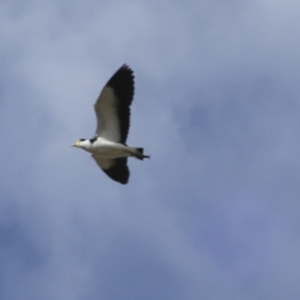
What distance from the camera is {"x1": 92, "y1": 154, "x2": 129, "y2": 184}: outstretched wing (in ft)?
206

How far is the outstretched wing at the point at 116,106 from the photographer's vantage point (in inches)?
2328

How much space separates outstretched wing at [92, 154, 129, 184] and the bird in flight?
3.35 ft

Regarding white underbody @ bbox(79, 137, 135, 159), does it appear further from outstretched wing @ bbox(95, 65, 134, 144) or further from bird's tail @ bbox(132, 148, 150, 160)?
outstretched wing @ bbox(95, 65, 134, 144)

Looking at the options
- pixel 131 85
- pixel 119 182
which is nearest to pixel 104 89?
pixel 131 85

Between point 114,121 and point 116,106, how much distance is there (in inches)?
32.0

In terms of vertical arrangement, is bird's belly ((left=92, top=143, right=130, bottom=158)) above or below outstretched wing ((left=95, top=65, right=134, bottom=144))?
below

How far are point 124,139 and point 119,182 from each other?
9.75 feet

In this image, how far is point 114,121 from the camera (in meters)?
60.1

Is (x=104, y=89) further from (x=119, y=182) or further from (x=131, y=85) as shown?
(x=119, y=182)

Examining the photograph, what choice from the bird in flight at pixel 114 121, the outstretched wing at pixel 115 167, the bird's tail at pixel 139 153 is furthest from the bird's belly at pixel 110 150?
the outstretched wing at pixel 115 167

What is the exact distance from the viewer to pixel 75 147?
2395 inches

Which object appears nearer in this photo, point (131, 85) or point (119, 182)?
point (131, 85)

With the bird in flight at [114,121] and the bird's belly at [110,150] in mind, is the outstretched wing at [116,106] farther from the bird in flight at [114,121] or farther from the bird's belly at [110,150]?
the bird's belly at [110,150]

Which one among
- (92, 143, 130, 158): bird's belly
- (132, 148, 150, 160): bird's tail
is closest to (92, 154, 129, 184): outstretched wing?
(92, 143, 130, 158): bird's belly
